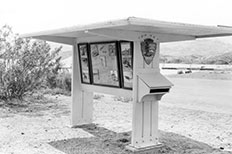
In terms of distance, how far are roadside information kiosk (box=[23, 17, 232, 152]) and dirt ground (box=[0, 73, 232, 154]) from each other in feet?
2.01

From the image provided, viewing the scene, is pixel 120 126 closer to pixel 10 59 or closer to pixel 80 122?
pixel 80 122

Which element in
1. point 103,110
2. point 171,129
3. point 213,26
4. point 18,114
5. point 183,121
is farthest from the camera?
point 103,110

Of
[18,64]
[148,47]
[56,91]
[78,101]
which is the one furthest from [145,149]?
[56,91]

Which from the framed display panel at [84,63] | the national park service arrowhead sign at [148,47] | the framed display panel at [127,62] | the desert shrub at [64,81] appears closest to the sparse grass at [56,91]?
the desert shrub at [64,81]

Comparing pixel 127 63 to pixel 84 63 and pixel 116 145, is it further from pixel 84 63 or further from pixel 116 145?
pixel 84 63

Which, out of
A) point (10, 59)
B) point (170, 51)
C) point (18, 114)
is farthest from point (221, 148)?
point (170, 51)

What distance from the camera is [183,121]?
9.41 meters

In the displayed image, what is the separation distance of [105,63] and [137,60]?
48.3 inches

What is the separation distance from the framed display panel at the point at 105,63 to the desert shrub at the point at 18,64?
4.88m

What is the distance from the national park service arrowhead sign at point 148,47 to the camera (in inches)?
247

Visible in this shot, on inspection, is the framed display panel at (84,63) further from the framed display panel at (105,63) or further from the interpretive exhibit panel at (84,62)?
the framed display panel at (105,63)

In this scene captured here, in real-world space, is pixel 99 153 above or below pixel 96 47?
below

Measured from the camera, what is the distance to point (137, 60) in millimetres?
6234

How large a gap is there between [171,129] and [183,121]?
1.06m
